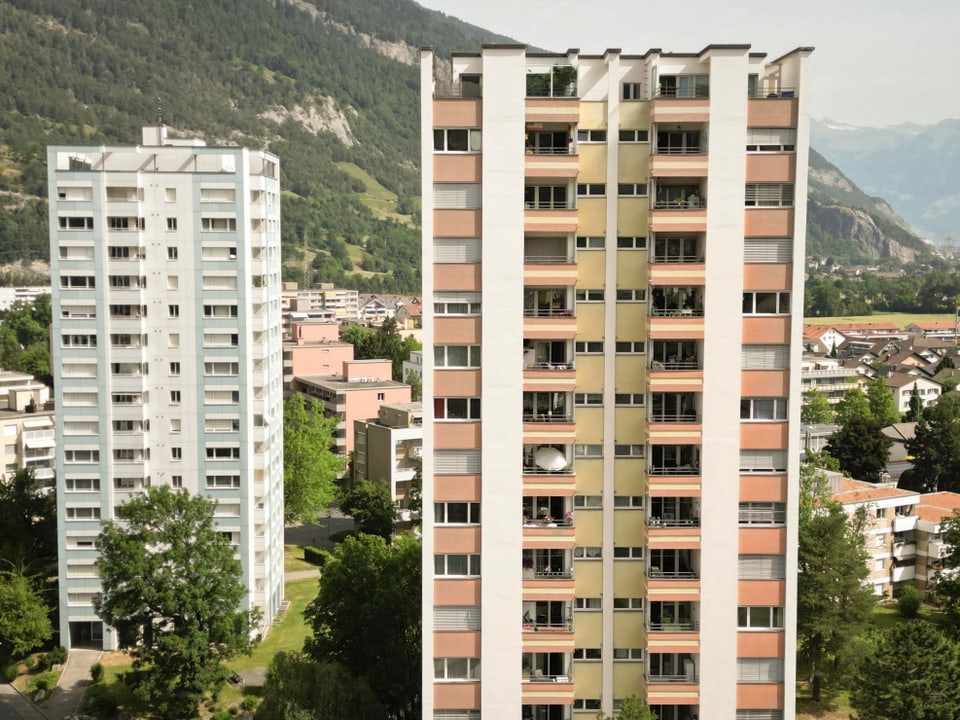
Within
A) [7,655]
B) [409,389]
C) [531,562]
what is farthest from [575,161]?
[409,389]

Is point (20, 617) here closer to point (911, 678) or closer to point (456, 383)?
point (456, 383)

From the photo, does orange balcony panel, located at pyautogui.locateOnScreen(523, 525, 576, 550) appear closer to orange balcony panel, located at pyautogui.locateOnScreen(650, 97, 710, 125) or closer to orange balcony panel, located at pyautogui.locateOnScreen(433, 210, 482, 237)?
orange balcony panel, located at pyautogui.locateOnScreen(433, 210, 482, 237)

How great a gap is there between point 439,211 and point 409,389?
65364 mm

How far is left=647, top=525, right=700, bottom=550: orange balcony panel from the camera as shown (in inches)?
1123

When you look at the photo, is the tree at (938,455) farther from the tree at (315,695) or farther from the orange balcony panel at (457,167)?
the orange balcony panel at (457,167)

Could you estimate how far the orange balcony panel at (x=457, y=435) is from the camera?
28375 mm

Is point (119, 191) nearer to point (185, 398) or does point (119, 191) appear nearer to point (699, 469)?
point (185, 398)

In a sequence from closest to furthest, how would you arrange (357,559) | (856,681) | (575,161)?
(575,161) → (856,681) → (357,559)

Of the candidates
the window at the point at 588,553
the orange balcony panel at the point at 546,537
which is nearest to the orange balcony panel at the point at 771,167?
the orange balcony panel at the point at 546,537

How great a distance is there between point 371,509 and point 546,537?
4316 cm

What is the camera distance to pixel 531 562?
28938 millimetres

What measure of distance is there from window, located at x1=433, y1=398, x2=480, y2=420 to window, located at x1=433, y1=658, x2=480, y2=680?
7213 millimetres

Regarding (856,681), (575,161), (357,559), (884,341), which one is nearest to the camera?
(575,161)

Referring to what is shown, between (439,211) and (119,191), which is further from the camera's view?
(119,191)
